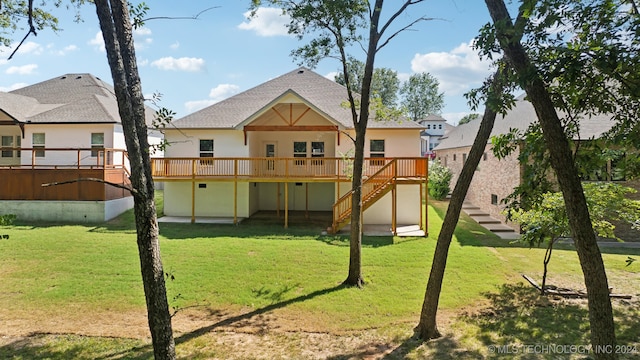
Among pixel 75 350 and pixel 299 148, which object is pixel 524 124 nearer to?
pixel 299 148

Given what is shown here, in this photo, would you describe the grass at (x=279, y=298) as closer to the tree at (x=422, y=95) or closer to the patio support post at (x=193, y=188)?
the patio support post at (x=193, y=188)

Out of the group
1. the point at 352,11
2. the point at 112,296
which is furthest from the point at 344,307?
the point at 352,11

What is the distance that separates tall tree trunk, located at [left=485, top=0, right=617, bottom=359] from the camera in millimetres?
4051

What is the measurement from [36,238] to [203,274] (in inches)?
302

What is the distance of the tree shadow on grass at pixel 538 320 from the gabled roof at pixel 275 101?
9.37 metres

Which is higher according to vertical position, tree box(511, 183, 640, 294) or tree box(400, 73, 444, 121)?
tree box(400, 73, 444, 121)

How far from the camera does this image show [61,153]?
19.0 meters

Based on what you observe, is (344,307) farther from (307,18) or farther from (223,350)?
(307,18)

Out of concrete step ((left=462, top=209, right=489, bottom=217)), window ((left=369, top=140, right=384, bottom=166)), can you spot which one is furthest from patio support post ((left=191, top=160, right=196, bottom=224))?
concrete step ((left=462, top=209, right=489, bottom=217))

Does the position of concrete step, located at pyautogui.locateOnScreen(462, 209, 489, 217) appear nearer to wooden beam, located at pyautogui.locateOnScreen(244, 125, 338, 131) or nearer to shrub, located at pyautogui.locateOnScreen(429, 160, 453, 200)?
shrub, located at pyautogui.locateOnScreen(429, 160, 453, 200)

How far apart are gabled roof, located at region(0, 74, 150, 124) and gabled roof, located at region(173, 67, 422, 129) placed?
4723mm

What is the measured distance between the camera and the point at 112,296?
8.41 meters

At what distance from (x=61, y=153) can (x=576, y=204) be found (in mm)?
22248

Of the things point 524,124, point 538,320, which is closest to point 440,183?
point 524,124
